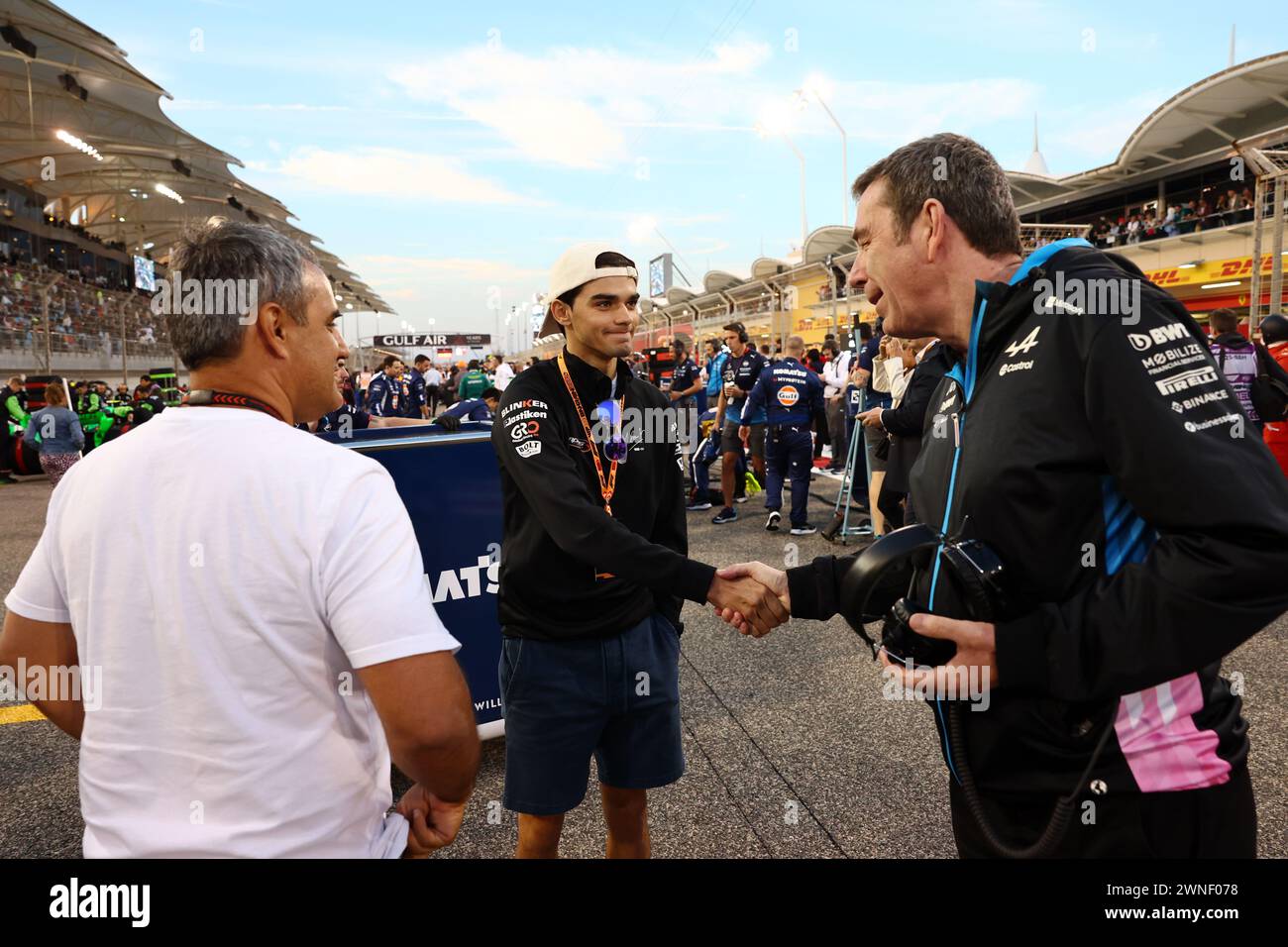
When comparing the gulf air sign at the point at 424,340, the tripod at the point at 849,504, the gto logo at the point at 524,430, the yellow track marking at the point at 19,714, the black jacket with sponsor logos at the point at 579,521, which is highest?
the gulf air sign at the point at 424,340

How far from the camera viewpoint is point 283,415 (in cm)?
134

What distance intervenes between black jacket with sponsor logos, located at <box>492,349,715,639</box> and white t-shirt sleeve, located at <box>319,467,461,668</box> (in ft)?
2.78

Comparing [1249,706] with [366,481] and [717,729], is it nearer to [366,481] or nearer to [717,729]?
[717,729]

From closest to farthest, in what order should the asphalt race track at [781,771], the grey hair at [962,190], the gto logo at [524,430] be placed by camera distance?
the grey hair at [962,190]
the gto logo at [524,430]
the asphalt race track at [781,771]

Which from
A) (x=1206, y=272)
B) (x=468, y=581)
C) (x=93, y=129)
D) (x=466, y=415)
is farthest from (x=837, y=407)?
(x=93, y=129)

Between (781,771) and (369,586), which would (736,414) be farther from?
(369,586)

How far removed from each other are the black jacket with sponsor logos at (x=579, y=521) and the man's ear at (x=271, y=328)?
84cm

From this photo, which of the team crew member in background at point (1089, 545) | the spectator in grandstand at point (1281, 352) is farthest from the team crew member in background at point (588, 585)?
the spectator in grandstand at point (1281, 352)

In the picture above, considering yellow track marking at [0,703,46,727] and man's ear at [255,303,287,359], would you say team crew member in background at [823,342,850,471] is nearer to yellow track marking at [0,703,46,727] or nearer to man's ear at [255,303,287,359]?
yellow track marking at [0,703,46,727]

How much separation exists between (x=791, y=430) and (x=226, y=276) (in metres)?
7.72

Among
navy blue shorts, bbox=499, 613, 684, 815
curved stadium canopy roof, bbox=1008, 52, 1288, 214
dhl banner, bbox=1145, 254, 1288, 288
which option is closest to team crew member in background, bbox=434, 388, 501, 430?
navy blue shorts, bbox=499, 613, 684, 815

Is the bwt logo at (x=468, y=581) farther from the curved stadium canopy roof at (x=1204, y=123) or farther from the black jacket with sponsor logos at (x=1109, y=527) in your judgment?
the curved stadium canopy roof at (x=1204, y=123)

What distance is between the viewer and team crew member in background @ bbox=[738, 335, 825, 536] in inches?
334

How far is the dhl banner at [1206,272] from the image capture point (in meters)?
23.2
